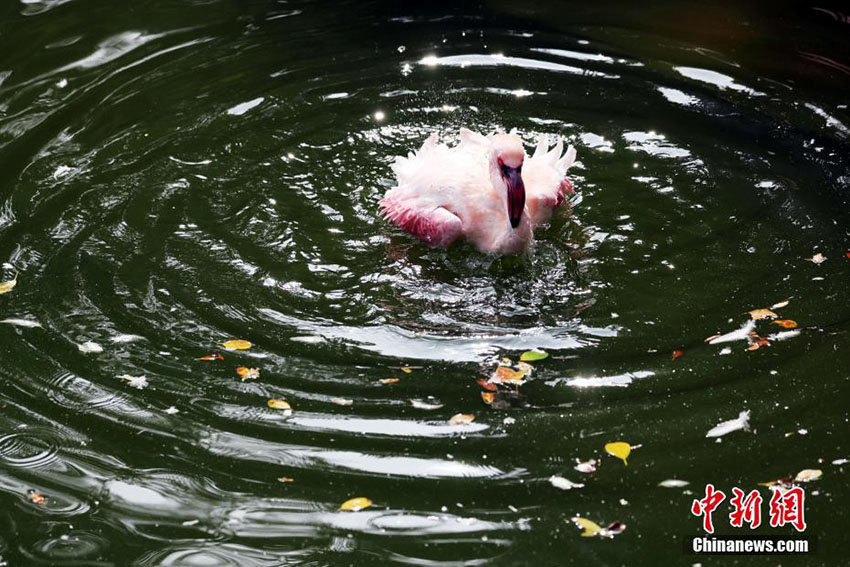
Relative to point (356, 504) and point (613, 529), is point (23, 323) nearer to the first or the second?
point (356, 504)

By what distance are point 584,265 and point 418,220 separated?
0.92m

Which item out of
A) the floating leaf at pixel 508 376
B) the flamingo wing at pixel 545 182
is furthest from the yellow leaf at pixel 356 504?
the flamingo wing at pixel 545 182

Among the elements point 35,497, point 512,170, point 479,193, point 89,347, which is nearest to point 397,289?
point 479,193

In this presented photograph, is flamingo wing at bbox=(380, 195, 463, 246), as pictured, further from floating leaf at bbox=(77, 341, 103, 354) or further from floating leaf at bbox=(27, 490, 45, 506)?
floating leaf at bbox=(27, 490, 45, 506)

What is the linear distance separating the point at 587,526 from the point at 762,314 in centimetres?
174

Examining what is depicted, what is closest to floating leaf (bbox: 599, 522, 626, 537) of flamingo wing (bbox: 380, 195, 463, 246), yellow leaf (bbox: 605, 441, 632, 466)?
yellow leaf (bbox: 605, 441, 632, 466)

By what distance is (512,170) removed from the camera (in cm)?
514

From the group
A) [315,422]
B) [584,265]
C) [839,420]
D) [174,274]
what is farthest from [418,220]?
[839,420]

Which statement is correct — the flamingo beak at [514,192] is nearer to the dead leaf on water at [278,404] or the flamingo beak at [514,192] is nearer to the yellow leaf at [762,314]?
the yellow leaf at [762,314]

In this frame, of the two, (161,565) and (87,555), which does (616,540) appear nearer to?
(161,565)

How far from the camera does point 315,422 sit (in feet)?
13.8

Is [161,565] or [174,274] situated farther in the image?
[174,274]

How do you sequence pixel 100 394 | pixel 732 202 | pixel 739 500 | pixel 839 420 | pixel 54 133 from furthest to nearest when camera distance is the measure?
pixel 54 133 → pixel 732 202 → pixel 100 394 → pixel 839 420 → pixel 739 500

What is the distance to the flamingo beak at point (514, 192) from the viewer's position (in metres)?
5.09
